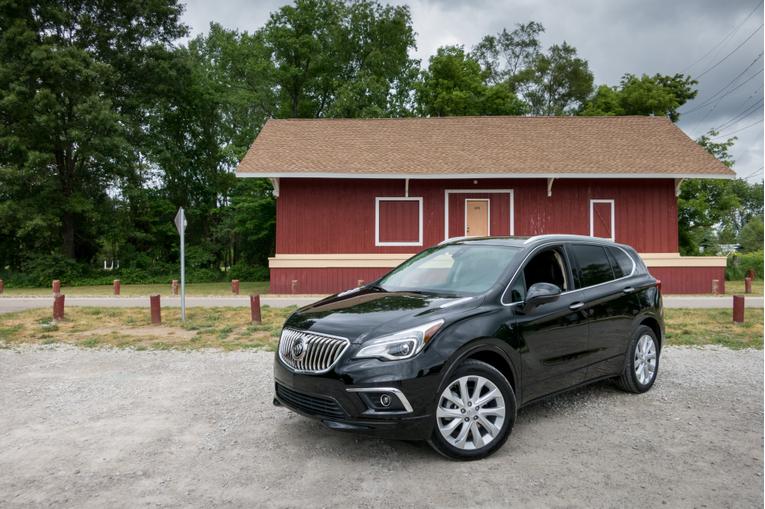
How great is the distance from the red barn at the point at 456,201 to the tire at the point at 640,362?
12.9 meters

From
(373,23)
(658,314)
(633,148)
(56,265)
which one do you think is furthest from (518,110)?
(658,314)

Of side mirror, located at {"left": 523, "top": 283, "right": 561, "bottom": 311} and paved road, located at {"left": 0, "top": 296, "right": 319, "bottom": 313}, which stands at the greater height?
side mirror, located at {"left": 523, "top": 283, "right": 561, "bottom": 311}

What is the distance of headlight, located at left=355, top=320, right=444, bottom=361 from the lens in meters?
3.85

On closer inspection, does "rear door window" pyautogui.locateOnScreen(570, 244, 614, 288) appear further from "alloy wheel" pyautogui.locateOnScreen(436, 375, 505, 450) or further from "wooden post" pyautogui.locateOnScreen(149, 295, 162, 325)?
"wooden post" pyautogui.locateOnScreen(149, 295, 162, 325)

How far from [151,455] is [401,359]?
2.14m

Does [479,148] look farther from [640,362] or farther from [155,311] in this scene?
[640,362]

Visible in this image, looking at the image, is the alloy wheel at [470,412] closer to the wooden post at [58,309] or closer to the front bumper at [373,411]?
the front bumper at [373,411]

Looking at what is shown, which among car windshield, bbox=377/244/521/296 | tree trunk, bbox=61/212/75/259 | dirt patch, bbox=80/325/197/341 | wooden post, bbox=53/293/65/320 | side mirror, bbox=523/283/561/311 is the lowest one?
dirt patch, bbox=80/325/197/341

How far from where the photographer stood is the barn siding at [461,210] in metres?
19.3

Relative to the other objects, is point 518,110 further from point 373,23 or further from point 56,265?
point 56,265

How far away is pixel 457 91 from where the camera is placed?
3462 centimetres

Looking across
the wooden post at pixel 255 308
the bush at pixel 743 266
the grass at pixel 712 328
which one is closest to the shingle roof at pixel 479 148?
the grass at pixel 712 328

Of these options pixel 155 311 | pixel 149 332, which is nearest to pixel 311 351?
pixel 149 332

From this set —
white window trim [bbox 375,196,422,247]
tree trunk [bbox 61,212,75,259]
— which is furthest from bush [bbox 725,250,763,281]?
tree trunk [bbox 61,212,75,259]
